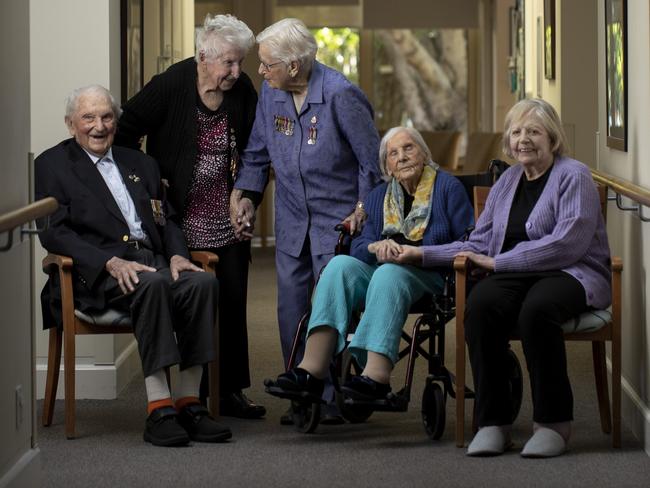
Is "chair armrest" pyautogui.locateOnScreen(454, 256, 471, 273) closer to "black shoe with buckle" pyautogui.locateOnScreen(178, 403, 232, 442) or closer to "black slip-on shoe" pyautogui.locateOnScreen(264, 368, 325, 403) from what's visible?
"black slip-on shoe" pyautogui.locateOnScreen(264, 368, 325, 403)

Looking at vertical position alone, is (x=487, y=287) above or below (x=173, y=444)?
above

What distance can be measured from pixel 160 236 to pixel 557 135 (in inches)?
58.0

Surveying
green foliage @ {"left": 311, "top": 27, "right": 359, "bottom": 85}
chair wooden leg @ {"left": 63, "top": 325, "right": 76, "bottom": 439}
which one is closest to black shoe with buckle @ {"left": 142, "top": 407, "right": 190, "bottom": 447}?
chair wooden leg @ {"left": 63, "top": 325, "right": 76, "bottom": 439}

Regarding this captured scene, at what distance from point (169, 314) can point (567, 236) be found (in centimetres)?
135

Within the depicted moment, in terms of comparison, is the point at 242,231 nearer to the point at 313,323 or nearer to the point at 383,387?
the point at 313,323

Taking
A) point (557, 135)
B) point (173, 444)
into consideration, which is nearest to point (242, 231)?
point (173, 444)

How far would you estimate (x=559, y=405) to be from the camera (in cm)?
423

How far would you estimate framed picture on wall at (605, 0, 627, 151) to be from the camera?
15.5 ft

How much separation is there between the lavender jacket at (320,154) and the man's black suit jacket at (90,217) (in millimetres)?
435

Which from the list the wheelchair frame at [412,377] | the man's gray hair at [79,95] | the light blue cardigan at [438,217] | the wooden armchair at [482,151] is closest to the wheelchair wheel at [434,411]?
the wheelchair frame at [412,377]

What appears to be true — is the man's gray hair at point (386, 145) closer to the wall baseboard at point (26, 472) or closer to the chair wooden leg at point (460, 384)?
the chair wooden leg at point (460, 384)

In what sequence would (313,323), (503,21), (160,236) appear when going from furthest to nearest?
1. (503,21)
2. (160,236)
3. (313,323)

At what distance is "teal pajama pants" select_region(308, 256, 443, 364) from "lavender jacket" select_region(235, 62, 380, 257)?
247 mm

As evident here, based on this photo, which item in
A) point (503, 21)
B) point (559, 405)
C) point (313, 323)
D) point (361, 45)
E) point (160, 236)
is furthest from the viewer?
point (361, 45)
